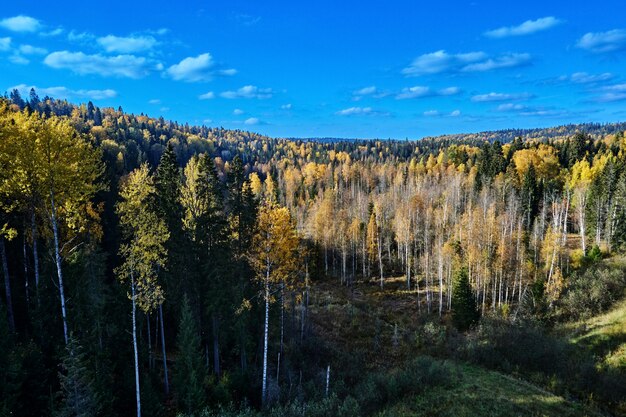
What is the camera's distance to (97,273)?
916 inches

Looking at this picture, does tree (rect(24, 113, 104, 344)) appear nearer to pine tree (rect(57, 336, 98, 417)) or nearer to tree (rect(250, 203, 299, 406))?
pine tree (rect(57, 336, 98, 417))

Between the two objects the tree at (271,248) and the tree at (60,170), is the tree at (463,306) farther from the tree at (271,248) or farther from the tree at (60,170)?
the tree at (60,170)

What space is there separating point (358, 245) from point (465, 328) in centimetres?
3014

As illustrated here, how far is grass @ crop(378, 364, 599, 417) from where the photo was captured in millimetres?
19875

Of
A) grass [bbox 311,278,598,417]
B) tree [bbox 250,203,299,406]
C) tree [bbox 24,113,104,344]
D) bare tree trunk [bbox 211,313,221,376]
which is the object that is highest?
tree [bbox 24,113,104,344]

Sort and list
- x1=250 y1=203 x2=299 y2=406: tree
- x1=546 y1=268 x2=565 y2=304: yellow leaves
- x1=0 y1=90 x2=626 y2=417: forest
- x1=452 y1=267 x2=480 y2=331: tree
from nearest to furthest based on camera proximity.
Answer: x1=0 y1=90 x2=626 y2=417: forest → x1=250 y1=203 x2=299 y2=406: tree → x1=546 y1=268 x2=565 y2=304: yellow leaves → x1=452 y1=267 x2=480 y2=331: tree

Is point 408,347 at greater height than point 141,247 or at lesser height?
lesser

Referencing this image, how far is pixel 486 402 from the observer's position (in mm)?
20969

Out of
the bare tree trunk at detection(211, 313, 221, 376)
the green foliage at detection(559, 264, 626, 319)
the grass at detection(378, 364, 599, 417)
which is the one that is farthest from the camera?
the green foliage at detection(559, 264, 626, 319)

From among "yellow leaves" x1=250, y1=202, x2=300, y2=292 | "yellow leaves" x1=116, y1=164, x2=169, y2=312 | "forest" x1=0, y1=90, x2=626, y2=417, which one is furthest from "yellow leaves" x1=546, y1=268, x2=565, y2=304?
"yellow leaves" x1=116, y1=164, x2=169, y2=312

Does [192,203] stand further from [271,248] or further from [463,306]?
[463,306]

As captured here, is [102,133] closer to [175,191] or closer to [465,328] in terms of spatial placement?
[175,191]

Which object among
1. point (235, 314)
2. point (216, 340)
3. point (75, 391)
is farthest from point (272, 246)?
point (75, 391)

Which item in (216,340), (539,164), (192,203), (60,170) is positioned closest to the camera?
(60,170)
